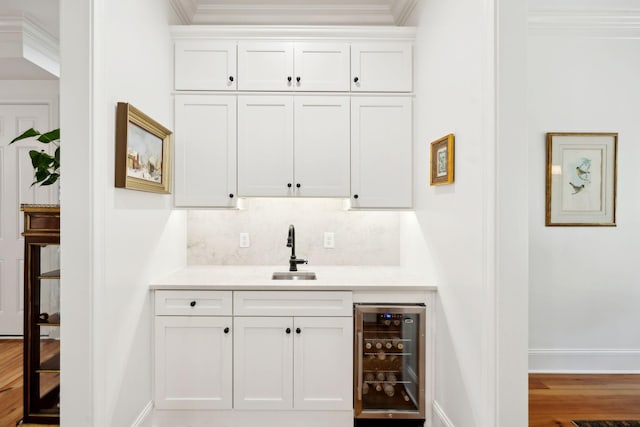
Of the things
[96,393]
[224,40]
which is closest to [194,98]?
[224,40]

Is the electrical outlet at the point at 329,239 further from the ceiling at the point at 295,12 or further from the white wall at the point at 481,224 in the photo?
the ceiling at the point at 295,12

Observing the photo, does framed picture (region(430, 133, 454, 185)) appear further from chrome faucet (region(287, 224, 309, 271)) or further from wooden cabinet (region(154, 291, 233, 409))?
wooden cabinet (region(154, 291, 233, 409))

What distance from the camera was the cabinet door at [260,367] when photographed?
7.31 feet

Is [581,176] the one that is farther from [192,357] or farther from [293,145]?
[192,357]

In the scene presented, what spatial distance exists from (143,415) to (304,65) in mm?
2458

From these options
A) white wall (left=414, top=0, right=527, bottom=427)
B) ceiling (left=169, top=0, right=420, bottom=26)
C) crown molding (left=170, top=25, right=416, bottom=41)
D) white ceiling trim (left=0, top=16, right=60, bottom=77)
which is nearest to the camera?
white wall (left=414, top=0, right=527, bottom=427)

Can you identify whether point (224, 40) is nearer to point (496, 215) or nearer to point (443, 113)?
point (443, 113)

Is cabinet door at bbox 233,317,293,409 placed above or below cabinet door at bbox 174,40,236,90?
below

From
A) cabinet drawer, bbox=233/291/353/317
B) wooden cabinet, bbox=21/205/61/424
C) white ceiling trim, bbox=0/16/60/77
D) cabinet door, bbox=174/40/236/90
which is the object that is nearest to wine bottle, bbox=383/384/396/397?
cabinet drawer, bbox=233/291/353/317

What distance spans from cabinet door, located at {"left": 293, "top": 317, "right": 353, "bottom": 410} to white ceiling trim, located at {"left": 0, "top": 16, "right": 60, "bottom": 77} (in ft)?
10.5

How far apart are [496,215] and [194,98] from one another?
2.10 metres

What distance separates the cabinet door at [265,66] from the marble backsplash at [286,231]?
90cm

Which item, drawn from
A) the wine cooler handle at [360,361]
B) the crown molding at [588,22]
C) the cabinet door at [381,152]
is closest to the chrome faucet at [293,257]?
the cabinet door at [381,152]

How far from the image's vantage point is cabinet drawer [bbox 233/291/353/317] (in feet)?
7.34
